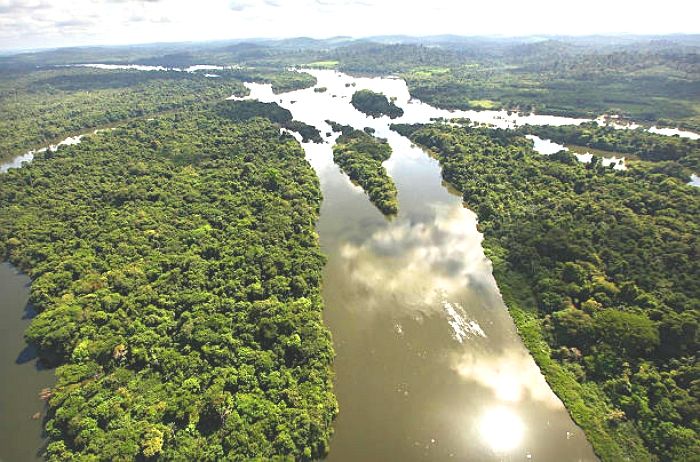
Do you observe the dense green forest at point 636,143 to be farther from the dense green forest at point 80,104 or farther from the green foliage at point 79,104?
the green foliage at point 79,104

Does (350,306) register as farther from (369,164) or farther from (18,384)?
(369,164)

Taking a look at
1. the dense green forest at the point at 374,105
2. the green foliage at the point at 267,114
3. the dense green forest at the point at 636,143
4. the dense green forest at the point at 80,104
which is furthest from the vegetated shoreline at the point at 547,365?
the dense green forest at the point at 80,104

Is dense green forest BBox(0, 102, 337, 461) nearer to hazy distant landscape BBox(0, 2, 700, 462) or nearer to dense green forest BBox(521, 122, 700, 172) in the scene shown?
hazy distant landscape BBox(0, 2, 700, 462)

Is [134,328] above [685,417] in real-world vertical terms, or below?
above

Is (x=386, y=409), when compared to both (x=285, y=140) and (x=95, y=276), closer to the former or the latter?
(x=95, y=276)

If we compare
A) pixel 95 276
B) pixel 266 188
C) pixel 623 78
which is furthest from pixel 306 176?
pixel 623 78

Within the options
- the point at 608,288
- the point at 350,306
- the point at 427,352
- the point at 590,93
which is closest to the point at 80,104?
the point at 350,306
